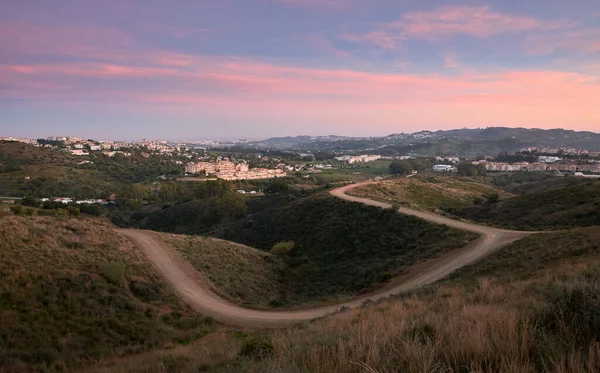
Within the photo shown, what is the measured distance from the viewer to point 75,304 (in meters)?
15.4

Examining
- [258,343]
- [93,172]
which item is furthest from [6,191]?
[258,343]

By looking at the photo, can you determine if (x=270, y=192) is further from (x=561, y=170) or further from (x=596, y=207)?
(x=561, y=170)

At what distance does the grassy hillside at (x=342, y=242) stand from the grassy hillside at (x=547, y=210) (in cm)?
1094

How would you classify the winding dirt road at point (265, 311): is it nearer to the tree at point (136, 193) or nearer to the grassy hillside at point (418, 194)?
the grassy hillside at point (418, 194)

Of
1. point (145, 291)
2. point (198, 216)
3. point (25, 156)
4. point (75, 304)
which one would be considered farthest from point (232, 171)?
point (75, 304)

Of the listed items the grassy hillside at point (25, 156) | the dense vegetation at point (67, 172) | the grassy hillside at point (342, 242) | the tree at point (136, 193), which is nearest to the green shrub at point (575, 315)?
the grassy hillside at point (342, 242)

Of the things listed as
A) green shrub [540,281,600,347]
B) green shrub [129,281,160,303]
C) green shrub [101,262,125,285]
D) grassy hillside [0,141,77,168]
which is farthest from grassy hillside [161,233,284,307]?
grassy hillside [0,141,77,168]

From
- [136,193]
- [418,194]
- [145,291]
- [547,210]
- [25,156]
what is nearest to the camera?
[145,291]

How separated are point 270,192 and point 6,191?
61.9 meters

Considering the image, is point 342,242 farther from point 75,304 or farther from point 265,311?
point 75,304

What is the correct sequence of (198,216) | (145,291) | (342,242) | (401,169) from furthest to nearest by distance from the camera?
(401,169) < (198,216) < (342,242) < (145,291)

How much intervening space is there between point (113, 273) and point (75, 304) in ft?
11.5

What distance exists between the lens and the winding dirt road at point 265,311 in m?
17.2

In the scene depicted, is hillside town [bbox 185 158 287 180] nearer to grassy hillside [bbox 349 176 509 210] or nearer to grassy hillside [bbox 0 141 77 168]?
grassy hillside [bbox 0 141 77 168]
